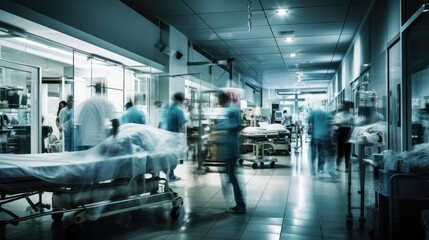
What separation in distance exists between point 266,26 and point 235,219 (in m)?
4.86

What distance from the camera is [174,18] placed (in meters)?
6.94

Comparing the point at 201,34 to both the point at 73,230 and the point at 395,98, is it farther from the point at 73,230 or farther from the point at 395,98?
the point at 73,230

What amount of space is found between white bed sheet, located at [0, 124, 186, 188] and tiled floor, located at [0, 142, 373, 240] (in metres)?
0.58

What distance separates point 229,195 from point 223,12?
136 inches

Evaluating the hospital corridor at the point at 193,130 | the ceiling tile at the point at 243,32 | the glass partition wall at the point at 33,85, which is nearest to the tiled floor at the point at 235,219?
the hospital corridor at the point at 193,130

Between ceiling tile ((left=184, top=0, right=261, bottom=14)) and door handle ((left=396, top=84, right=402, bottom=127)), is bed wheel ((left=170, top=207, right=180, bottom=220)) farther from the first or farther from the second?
ceiling tile ((left=184, top=0, right=261, bottom=14))

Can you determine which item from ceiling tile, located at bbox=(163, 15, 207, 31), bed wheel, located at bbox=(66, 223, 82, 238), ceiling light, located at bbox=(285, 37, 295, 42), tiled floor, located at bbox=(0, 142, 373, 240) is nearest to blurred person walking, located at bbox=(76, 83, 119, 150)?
tiled floor, located at bbox=(0, 142, 373, 240)

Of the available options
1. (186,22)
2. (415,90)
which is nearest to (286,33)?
(186,22)

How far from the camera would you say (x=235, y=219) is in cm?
379

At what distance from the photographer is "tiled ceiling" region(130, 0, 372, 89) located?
6.08 meters

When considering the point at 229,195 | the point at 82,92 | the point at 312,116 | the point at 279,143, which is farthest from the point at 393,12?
the point at 82,92

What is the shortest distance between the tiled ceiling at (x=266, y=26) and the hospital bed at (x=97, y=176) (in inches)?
122

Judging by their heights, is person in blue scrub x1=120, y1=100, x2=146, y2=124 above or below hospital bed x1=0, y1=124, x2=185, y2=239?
above

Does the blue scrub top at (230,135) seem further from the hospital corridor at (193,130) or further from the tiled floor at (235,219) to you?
the tiled floor at (235,219)
